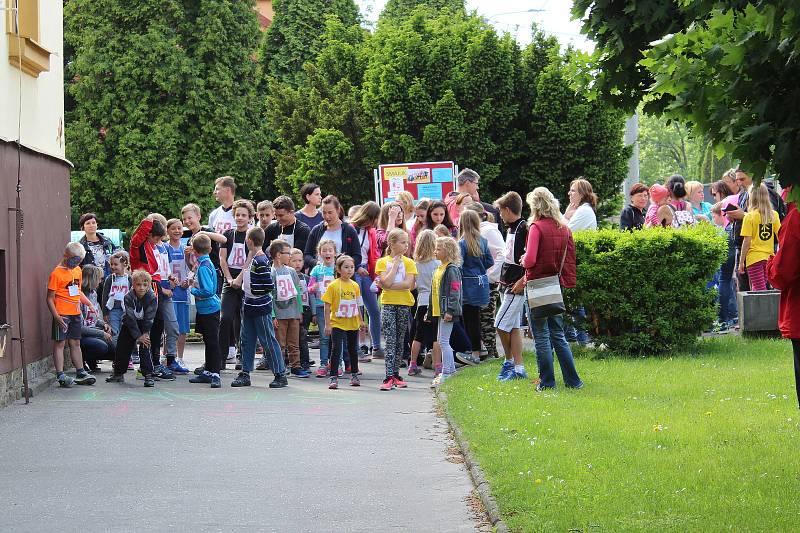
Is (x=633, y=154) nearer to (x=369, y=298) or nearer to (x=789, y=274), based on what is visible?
(x=369, y=298)

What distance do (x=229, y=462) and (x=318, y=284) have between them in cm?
617

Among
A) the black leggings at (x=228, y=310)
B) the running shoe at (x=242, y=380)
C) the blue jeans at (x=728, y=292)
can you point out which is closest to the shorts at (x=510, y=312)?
the running shoe at (x=242, y=380)

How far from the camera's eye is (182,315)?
622 inches

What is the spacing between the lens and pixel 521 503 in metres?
7.45

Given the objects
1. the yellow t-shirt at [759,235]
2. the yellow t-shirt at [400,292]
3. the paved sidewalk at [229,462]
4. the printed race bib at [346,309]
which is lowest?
the paved sidewalk at [229,462]

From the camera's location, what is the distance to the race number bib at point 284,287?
14.7 meters

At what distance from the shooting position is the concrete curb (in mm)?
7250

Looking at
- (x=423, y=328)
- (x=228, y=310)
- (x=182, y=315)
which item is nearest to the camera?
(x=228, y=310)

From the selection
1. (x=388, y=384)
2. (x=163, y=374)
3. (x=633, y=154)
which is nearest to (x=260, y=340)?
(x=163, y=374)

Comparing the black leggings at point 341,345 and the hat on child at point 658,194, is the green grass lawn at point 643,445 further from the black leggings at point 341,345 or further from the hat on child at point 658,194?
the hat on child at point 658,194

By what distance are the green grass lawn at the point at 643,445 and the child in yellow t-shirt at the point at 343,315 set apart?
1223 mm

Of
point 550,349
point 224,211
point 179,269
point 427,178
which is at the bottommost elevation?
point 550,349

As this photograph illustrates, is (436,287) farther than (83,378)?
Yes

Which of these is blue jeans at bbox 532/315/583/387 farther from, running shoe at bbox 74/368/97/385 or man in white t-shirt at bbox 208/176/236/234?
man in white t-shirt at bbox 208/176/236/234
